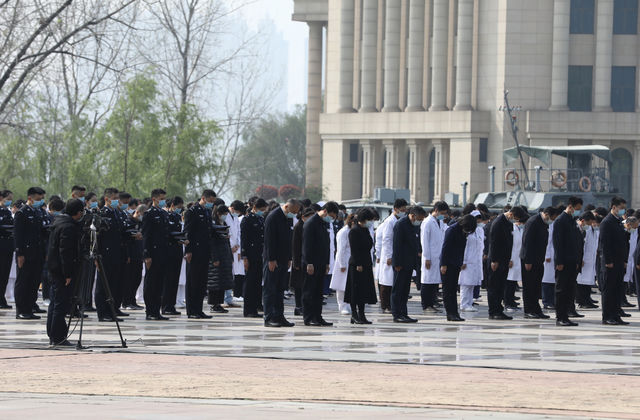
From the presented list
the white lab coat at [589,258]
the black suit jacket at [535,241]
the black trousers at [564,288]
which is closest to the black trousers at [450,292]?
the black suit jacket at [535,241]

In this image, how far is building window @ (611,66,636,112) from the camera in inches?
3211

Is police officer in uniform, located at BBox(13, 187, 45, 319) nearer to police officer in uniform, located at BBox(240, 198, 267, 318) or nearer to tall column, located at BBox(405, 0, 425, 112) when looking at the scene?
police officer in uniform, located at BBox(240, 198, 267, 318)

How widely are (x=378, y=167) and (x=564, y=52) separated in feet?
52.7

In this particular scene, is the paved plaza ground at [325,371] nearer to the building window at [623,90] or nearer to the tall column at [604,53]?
the tall column at [604,53]

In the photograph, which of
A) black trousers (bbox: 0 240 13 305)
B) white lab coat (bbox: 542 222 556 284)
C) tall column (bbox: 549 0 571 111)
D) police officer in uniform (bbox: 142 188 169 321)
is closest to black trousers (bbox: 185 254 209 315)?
police officer in uniform (bbox: 142 188 169 321)

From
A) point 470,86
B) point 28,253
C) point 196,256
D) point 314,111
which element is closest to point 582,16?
point 470,86

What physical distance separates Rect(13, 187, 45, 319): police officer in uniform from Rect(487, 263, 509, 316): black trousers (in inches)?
296

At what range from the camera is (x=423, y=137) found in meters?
86.7

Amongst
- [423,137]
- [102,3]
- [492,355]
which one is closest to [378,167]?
[423,137]

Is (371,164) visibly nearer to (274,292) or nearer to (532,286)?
(532,286)

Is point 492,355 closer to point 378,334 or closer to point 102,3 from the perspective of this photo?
point 378,334

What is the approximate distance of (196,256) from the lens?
76.7 ft

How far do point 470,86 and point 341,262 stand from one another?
200 ft

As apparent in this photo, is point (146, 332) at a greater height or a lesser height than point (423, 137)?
lesser
